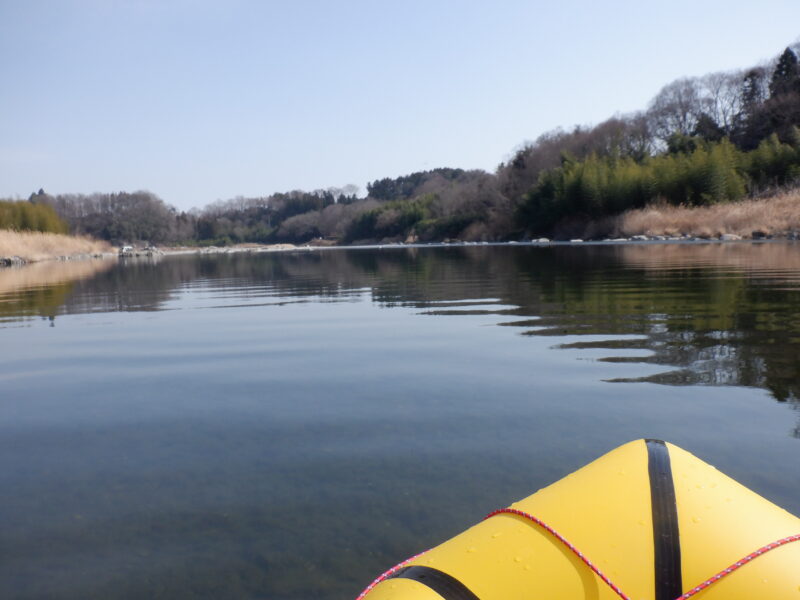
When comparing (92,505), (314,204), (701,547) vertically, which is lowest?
(92,505)

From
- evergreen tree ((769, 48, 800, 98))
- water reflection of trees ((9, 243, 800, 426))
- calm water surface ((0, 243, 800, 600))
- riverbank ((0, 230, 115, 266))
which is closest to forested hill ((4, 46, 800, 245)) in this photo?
evergreen tree ((769, 48, 800, 98))

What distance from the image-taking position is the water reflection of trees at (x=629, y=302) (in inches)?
266

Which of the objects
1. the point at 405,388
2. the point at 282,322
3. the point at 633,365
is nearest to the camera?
the point at 405,388

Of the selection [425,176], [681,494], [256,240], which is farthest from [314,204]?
[681,494]

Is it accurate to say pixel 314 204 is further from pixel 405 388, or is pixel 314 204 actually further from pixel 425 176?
pixel 405 388

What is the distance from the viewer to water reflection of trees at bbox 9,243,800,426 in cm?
677

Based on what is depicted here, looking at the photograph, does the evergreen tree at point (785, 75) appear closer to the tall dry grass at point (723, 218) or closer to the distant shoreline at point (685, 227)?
the distant shoreline at point (685, 227)

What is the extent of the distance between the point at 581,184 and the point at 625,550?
56953 mm

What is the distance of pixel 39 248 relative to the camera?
182 ft

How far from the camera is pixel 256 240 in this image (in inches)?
5807

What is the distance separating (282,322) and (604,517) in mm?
10110

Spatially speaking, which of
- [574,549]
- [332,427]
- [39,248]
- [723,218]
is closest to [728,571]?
[574,549]

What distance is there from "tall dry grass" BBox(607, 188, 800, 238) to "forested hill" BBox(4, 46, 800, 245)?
2945 millimetres

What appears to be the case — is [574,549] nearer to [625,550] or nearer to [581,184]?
[625,550]
